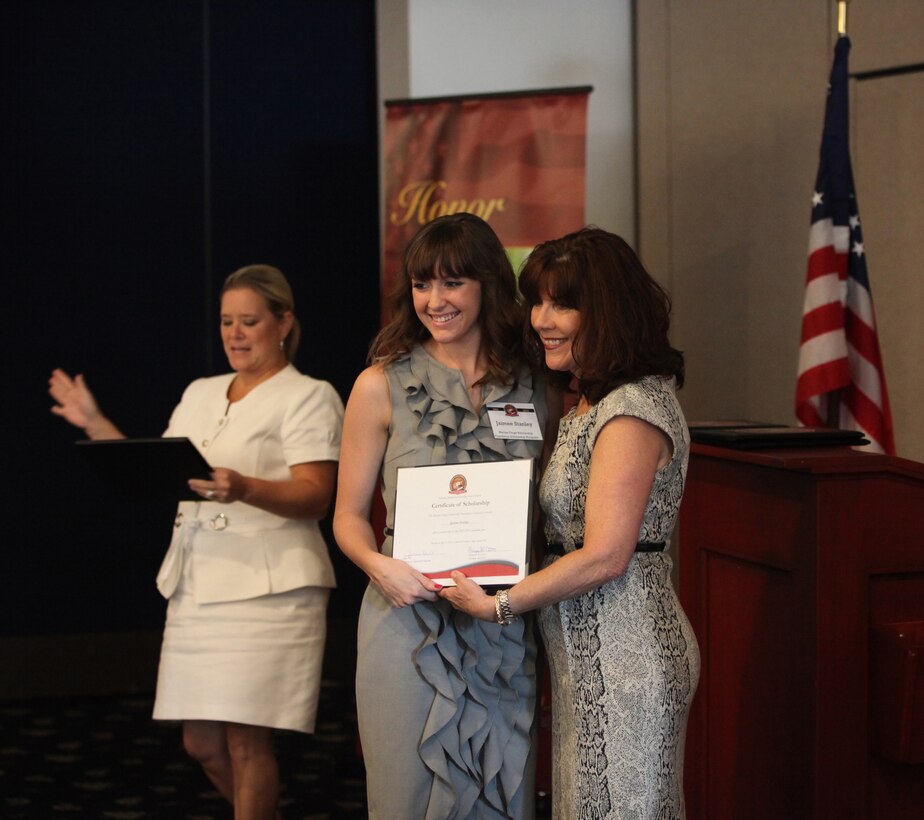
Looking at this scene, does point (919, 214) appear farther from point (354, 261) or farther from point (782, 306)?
point (354, 261)

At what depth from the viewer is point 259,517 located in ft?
11.1

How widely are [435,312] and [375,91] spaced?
383 cm

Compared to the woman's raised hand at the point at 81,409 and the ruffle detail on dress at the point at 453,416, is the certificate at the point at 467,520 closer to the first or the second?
the ruffle detail on dress at the point at 453,416

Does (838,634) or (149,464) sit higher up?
(149,464)

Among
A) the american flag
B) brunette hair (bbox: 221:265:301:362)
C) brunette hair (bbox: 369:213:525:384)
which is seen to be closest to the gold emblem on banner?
the american flag

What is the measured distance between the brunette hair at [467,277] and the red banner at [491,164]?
92.9 inches

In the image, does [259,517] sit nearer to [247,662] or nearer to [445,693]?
[247,662]

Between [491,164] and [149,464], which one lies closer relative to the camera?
[149,464]

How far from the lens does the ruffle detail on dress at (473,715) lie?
2.44m

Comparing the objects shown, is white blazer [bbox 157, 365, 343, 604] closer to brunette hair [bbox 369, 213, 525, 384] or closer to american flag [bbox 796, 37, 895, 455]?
brunette hair [bbox 369, 213, 525, 384]

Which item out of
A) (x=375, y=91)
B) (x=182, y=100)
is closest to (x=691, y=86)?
(x=375, y=91)

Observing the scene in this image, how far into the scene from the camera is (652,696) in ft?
7.26

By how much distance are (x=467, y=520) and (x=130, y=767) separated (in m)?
2.95

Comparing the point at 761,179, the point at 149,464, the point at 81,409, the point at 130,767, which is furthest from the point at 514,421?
the point at 761,179
